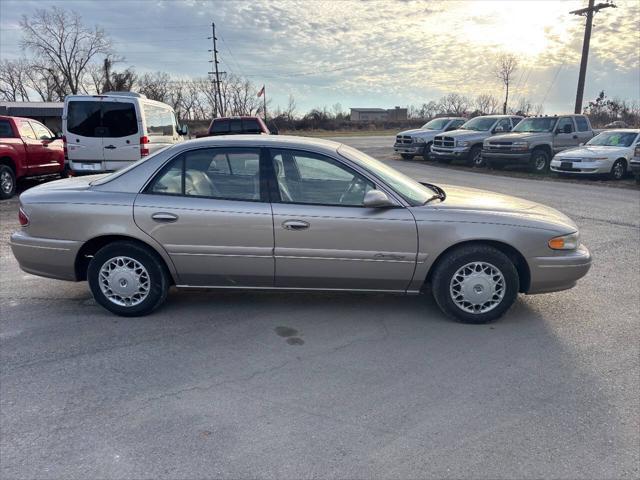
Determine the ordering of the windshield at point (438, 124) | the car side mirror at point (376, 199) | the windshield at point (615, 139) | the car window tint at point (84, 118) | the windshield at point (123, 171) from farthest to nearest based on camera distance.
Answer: the windshield at point (438, 124), the windshield at point (615, 139), the car window tint at point (84, 118), the windshield at point (123, 171), the car side mirror at point (376, 199)

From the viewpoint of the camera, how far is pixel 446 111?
221ft

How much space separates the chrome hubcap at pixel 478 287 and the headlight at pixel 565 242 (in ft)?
1.73

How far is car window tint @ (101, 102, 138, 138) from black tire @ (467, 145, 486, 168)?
13643mm

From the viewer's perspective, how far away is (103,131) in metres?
10.8

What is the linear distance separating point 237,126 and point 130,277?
1364 cm

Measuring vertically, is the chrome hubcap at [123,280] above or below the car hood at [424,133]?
below

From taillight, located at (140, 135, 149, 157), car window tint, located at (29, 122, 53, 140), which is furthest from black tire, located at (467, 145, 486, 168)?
car window tint, located at (29, 122, 53, 140)

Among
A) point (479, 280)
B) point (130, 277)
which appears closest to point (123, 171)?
point (130, 277)

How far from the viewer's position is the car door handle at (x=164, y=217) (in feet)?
13.7

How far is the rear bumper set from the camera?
4.33 metres

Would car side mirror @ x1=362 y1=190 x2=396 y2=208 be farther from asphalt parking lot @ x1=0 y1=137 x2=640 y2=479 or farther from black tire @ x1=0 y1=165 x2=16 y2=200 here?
black tire @ x1=0 y1=165 x2=16 y2=200

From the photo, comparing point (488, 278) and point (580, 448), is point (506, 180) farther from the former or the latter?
point (580, 448)

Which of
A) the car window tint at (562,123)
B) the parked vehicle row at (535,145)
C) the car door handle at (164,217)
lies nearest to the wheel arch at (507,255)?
the car door handle at (164,217)

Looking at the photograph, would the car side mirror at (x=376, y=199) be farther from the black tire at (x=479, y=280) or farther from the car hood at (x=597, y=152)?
the car hood at (x=597, y=152)
